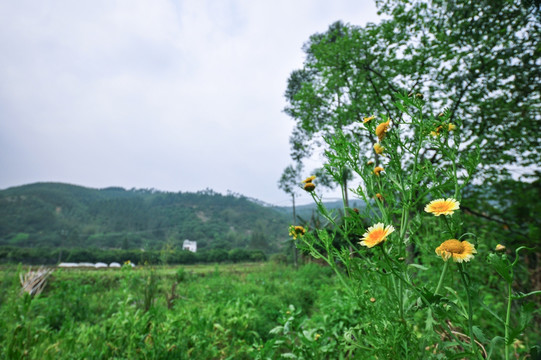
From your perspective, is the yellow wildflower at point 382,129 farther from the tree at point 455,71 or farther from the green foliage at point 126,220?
the green foliage at point 126,220

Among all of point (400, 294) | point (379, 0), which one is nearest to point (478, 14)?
point (379, 0)

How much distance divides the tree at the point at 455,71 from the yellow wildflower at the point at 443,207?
56cm

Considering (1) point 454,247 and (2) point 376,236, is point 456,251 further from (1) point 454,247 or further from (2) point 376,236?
(2) point 376,236

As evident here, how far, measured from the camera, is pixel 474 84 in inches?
133

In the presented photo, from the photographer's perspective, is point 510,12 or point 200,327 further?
point 510,12

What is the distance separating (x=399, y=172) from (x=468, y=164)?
20 centimetres

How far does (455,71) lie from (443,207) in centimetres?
399

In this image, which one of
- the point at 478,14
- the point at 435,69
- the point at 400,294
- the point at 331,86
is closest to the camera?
the point at 400,294

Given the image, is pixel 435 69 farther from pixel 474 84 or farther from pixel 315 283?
pixel 315 283

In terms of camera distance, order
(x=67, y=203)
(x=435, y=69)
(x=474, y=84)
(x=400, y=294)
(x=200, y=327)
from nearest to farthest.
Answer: (x=400, y=294), (x=200, y=327), (x=474, y=84), (x=435, y=69), (x=67, y=203)

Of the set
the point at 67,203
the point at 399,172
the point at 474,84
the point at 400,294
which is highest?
the point at 67,203

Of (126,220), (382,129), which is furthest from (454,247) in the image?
(126,220)

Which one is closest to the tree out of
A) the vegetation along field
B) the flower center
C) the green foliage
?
the vegetation along field

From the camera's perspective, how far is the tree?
243 cm
